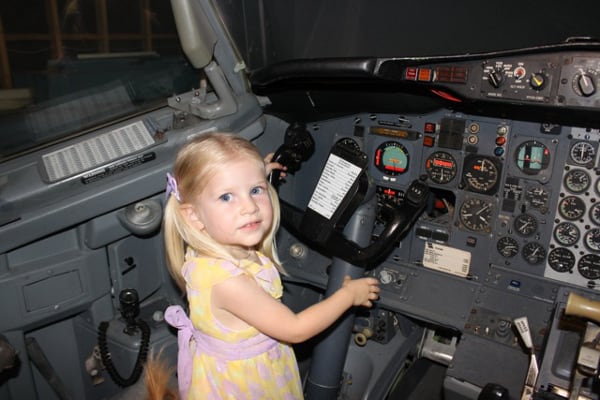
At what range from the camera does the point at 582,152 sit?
6.85ft

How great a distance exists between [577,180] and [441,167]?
0.55 metres

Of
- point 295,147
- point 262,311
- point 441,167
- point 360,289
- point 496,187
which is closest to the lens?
point 262,311

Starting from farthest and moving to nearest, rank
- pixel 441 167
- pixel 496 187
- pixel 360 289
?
1. pixel 441 167
2. pixel 496 187
3. pixel 360 289

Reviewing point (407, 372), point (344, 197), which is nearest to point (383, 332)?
point (407, 372)

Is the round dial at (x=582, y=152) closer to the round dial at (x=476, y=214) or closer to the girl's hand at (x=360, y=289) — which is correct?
the round dial at (x=476, y=214)

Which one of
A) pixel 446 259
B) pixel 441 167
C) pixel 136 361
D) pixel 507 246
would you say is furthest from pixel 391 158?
pixel 136 361

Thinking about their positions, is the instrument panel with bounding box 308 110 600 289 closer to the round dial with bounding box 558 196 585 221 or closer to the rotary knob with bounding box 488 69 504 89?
the round dial with bounding box 558 196 585 221

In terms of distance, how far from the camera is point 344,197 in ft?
7.16

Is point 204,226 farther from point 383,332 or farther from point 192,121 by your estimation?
point 383,332

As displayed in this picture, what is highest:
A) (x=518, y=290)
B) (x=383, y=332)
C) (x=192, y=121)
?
(x=192, y=121)

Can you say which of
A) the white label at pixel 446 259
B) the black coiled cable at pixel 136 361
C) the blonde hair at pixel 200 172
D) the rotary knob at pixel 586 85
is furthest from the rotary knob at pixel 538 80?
the black coiled cable at pixel 136 361

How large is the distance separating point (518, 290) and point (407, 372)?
0.70 m

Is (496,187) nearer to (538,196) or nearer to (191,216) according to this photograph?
(538,196)

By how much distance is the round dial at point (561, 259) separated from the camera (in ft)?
7.20
